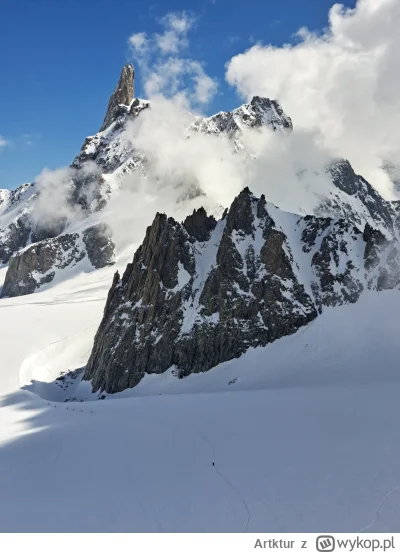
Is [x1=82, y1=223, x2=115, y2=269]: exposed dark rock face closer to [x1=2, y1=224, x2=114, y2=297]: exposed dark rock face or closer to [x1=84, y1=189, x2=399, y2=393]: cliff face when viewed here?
[x1=2, y1=224, x2=114, y2=297]: exposed dark rock face

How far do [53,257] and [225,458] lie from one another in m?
173

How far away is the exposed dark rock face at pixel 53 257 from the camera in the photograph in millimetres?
177250

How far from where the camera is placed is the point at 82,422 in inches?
1314

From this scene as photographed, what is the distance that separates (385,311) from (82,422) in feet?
130

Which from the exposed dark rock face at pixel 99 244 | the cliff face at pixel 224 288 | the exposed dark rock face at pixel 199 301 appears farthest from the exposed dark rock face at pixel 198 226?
the exposed dark rock face at pixel 99 244

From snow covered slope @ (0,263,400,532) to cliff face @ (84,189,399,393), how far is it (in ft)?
35.5

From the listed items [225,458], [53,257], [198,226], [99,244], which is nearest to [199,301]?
[198,226]

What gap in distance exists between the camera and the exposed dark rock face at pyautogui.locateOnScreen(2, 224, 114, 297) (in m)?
177

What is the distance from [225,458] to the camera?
21.9 metres

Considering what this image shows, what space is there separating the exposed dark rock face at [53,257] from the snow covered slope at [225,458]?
137 m

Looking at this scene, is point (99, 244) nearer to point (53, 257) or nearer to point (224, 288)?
point (53, 257)

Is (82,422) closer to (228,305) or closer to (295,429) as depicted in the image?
(295,429)

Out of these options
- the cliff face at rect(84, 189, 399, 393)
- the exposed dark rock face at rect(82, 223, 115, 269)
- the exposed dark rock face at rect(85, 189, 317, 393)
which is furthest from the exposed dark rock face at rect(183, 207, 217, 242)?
the exposed dark rock face at rect(82, 223, 115, 269)

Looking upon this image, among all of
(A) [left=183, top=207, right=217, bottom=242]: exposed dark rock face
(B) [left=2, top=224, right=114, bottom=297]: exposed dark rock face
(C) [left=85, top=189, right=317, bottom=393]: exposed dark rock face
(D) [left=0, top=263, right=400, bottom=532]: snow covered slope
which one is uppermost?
(B) [left=2, top=224, right=114, bottom=297]: exposed dark rock face
